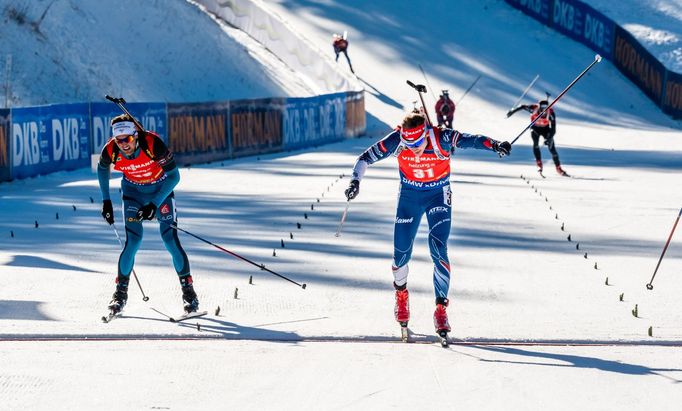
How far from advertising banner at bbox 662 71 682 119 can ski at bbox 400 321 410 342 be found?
42089 millimetres

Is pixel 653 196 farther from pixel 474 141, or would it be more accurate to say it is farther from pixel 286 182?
pixel 474 141

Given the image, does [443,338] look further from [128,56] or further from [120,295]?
[128,56]

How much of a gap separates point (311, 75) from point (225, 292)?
35.0 meters

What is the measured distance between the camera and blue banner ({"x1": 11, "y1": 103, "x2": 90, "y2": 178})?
24031 millimetres

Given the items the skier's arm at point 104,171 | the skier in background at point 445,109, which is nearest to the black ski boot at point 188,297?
the skier's arm at point 104,171

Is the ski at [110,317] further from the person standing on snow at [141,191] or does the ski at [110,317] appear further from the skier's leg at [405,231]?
the skier's leg at [405,231]

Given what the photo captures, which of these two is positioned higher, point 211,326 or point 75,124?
point 75,124

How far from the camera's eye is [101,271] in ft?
43.8

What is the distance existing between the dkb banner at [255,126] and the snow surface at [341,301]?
4917mm

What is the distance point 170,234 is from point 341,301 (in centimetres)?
180

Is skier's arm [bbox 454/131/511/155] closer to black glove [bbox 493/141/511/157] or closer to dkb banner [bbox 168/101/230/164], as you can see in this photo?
black glove [bbox 493/141/511/157]

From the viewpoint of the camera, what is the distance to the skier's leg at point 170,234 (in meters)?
10.9

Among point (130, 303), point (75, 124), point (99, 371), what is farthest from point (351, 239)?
point (75, 124)

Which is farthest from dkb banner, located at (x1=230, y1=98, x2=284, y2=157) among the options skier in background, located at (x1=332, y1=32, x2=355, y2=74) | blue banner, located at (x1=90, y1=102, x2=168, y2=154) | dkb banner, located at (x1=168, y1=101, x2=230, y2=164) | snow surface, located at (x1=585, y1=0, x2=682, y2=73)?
snow surface, located at (x1=585, y1=0, x2=682, y2=73)
